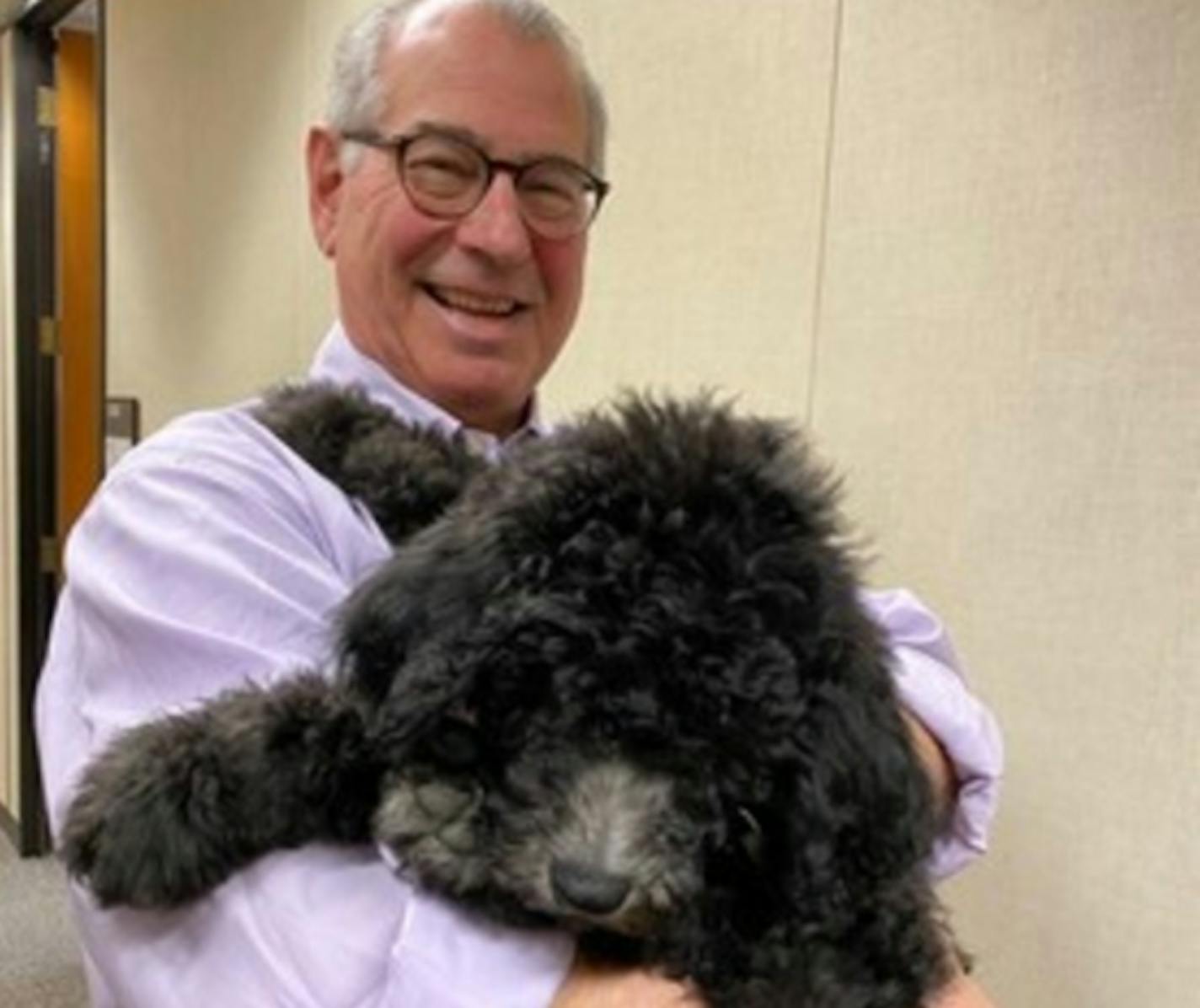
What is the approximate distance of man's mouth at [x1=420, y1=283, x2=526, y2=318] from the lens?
4.88 feet

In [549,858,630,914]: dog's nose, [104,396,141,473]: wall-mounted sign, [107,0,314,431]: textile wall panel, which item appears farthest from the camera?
[104,396,141,473]: wall-mounted sign

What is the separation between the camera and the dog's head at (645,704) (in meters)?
0.79

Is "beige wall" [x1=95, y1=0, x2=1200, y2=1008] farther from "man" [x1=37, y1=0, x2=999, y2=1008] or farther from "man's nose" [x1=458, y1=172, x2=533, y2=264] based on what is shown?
"man's nose" [x1=458, y1=172, x2=533, y2=264]

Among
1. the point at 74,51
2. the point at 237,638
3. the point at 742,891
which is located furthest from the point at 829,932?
the point at 74,51

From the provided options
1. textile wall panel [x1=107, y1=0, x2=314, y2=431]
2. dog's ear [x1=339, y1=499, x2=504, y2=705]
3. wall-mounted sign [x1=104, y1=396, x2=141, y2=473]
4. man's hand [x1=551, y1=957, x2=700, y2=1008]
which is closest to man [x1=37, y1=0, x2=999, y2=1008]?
man's hand [x1=551, y1=957, x2=700, y2=1008]

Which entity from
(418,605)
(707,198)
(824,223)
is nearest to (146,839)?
(418,605)

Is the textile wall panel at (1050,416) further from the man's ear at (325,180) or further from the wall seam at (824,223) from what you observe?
the man's ear at (325,180)

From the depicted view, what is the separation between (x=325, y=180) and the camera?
159cm

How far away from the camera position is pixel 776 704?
2.64ft

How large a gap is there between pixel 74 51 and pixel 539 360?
4518mm

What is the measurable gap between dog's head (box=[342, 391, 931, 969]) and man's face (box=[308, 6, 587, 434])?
2.07 ft

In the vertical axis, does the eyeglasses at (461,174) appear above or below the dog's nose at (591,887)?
above

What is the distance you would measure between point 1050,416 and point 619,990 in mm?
927

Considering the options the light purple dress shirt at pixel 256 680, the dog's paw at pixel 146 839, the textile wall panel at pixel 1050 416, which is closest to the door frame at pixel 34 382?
the textile wall panel at pixel 1050 416
